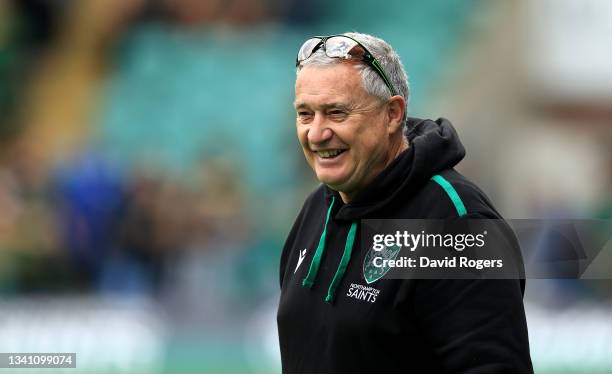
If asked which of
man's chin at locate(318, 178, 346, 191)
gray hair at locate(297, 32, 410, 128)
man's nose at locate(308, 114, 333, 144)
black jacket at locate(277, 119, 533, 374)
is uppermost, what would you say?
gray hair at locate(297, 32, 410, 128)

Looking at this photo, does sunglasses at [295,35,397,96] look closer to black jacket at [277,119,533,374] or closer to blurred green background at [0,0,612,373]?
black jacket at [277,119,533,374]

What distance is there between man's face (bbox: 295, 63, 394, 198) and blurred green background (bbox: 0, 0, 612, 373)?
555 centimetres

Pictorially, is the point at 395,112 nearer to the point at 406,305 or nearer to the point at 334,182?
the point at 334,182

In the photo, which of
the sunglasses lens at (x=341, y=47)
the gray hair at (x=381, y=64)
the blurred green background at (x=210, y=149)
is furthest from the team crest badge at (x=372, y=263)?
the blurred green background at (x=210, y=149)

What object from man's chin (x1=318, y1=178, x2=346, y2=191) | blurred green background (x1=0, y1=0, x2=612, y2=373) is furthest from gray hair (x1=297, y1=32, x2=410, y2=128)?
blurred green background (x1=0, y1=0, x2=612, y2=373)

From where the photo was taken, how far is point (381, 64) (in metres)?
3.09

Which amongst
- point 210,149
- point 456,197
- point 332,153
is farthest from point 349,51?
point 210,149

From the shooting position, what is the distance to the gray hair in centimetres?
308

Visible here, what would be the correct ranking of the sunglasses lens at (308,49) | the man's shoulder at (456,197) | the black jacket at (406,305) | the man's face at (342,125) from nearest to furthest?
the black jacket at (406,305), the man's shoulder at (456,197), the man's face at (342,125), the sunglasses lens at (308,49)

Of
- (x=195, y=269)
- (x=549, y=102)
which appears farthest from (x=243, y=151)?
(x=549, y=102)

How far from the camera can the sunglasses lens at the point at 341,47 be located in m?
3.07

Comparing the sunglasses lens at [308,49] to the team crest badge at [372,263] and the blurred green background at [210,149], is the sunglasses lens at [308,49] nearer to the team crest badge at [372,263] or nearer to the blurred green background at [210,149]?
the team crest badge at [372,263]

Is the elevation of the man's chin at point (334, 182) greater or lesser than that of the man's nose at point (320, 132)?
lesser

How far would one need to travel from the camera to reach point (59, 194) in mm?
10391
